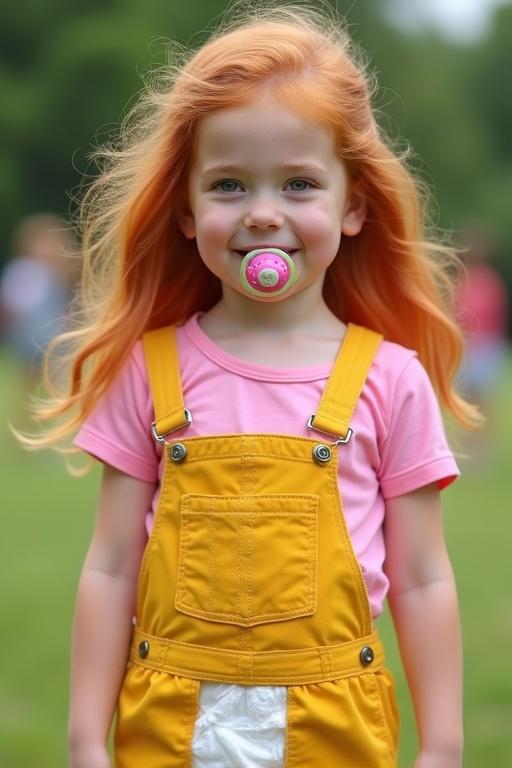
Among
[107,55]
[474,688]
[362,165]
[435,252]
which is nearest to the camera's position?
[362,165]

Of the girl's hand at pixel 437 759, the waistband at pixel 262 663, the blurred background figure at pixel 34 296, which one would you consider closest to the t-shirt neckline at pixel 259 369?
the waistband at pixel 262 663

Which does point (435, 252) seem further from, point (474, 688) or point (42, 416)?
point (474, 688)

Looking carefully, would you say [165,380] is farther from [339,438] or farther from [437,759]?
[437,759]

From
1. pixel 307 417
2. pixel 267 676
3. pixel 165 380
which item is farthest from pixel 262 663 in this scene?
pixel 165 380

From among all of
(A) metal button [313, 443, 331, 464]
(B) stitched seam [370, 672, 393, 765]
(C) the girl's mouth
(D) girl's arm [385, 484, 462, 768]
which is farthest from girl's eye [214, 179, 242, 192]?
(B) stitched seam [370, 672, 393, 765]

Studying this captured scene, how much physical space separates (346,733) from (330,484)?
46cm

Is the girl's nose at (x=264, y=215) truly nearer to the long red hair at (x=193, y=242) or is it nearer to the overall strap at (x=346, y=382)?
the long red hair at (x=193, y=242)

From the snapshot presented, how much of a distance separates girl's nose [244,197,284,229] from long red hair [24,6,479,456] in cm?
19

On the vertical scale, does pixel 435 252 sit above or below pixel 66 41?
below

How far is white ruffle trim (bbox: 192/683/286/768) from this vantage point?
2.40 m

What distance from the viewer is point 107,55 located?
115ft

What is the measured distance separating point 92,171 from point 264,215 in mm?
17892

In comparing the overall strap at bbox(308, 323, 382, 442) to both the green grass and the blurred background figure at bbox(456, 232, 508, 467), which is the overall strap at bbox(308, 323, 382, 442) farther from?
the blurred background figure at bbox(456, 232, 508, 467)

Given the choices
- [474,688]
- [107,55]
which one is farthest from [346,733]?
[107,55]
